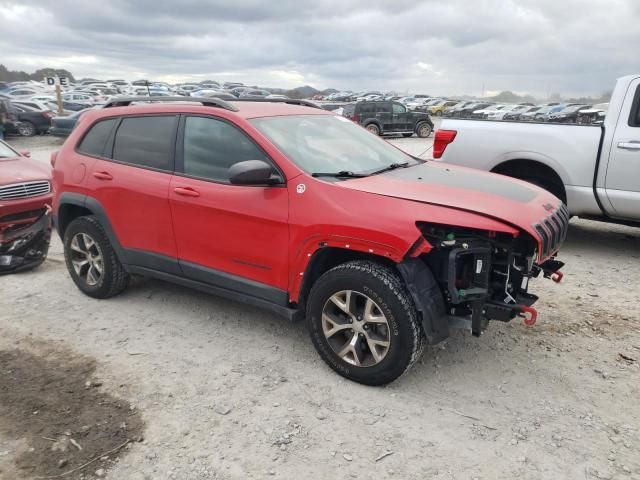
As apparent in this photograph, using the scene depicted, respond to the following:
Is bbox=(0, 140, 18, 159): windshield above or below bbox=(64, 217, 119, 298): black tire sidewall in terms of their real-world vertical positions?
above

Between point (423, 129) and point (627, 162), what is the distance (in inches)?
766

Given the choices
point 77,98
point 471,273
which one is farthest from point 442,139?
point 77,98

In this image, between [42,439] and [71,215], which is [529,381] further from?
[71,215]

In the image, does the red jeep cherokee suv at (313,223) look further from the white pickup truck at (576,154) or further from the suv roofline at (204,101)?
the white pickup truck at (576,154)

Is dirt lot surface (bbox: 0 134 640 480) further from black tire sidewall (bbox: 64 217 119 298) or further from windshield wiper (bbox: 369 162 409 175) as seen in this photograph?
windshield wiper (bbox: 369 162 409 175)

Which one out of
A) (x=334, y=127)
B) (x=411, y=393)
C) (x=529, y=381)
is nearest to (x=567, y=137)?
(x=334, y=127)

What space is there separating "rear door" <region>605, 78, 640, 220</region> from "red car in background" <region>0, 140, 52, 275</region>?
6.36 m

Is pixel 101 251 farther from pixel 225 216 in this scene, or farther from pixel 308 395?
pixel 308 395

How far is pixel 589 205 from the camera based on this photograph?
570cm

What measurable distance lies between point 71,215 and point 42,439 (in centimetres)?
261

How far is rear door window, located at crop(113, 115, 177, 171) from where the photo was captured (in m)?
4.14

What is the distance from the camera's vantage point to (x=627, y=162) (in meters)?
5.44

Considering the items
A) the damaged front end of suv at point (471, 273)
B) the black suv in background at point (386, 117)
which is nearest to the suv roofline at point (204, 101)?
the damaged front end of suv at point (471, 273)

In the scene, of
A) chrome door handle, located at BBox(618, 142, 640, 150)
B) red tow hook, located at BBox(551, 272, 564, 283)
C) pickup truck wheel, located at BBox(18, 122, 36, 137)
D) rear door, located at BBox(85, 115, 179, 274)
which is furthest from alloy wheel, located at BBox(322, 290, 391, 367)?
pickup truck wheel, located at BBox(18, 122, 36, 137)
